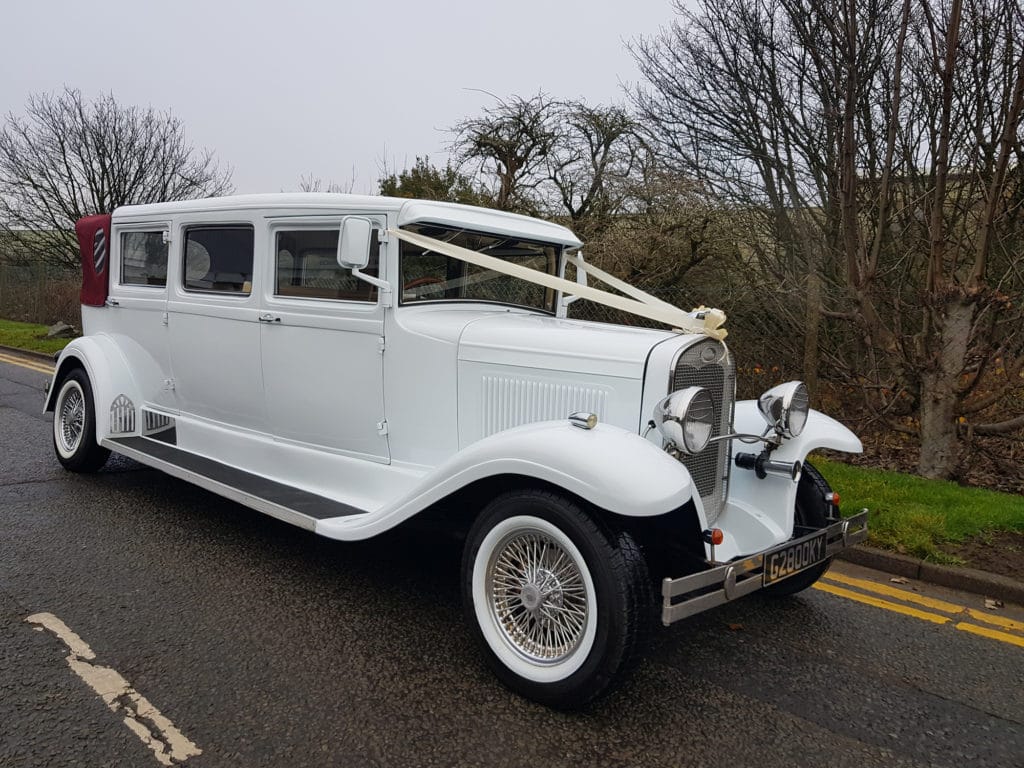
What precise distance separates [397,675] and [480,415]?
127 cm

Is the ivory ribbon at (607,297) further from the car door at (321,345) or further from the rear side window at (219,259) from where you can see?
the rear side window at (219,259)

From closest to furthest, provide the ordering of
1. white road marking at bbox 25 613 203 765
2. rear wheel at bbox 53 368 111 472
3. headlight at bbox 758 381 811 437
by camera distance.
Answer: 1. white road marking at bbox 25 613 203 765
2. headlight at bbox 758 381 811 437
3. rear wheel at bbox 53 368 111 472

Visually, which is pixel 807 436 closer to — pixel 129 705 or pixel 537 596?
pixel 537 596

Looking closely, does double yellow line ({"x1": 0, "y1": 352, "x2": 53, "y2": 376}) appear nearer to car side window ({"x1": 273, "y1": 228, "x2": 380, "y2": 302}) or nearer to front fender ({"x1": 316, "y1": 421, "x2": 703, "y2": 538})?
car side window ({"x1": 273, "y1": 228, "x2": 380, "y2": 302})

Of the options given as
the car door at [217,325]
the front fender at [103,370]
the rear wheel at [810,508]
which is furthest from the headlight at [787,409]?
the front fender at [103,370]

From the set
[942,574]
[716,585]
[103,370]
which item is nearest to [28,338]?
[103,370]

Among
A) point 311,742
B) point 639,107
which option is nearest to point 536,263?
point 311,742

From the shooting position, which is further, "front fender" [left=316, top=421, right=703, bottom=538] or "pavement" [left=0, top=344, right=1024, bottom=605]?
"pavement" [left=0, top=344, right=1024, bottom=605]

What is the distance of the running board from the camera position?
12.7 ft

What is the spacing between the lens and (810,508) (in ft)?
12.7

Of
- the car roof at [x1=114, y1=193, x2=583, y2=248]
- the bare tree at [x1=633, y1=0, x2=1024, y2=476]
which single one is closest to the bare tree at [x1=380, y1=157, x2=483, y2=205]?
the bare tree at [x1=633, y1=0, x2=1024, y2=476]

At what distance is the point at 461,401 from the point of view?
12.6ft

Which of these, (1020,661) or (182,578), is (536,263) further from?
(1020,661)

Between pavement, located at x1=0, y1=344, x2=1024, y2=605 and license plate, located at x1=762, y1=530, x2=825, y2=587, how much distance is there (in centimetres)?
139
